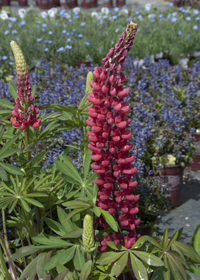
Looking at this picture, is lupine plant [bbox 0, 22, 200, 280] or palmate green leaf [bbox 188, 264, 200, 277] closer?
lupine plant [bbox 0, 22, 200, 280]

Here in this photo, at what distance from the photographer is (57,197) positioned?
163cm

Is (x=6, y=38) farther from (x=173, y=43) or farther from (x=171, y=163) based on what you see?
(x=171, y=163)

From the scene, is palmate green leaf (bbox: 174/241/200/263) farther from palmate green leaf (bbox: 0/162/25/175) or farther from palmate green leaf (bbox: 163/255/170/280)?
palmate green leaf (bbox: 0/162/25/175)

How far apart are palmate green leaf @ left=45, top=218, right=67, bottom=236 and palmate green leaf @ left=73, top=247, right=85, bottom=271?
11 centimetres

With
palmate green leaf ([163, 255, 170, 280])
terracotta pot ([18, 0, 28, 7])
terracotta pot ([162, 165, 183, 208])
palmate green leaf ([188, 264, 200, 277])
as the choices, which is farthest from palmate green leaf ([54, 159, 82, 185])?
terracotta pot ([18, 0, 28, 7])

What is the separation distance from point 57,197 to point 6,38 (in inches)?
184

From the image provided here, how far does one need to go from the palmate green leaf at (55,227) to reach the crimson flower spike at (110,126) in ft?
0.86

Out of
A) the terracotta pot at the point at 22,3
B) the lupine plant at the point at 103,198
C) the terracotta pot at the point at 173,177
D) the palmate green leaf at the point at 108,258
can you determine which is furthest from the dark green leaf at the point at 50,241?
the terracotta pot at the point at 22,3

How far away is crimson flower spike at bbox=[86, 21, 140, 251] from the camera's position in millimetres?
1199

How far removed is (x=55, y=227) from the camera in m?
1.49

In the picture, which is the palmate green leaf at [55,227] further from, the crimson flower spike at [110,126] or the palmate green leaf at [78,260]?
the crimson flower spike at [110,126]

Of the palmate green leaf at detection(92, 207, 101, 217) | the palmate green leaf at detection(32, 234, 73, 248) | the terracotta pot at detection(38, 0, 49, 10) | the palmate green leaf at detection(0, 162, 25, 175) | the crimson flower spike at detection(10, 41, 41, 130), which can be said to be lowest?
the palmate green leaf at detection(32, 234, 73, 248)

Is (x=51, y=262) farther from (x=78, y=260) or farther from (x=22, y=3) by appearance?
(x=22, y=3)

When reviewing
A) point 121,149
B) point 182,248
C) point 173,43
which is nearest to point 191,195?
point 182,248
